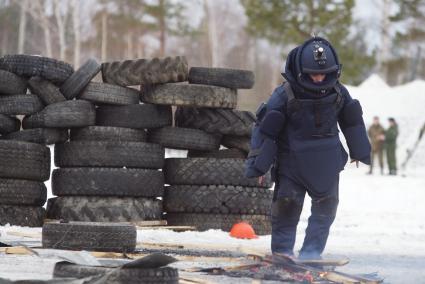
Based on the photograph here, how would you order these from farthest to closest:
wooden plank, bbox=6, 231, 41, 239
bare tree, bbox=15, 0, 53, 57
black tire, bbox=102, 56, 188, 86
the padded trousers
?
bare tree, bbox=15, 0, 53, 57 < black tire, bbox=102, 56, 188, 86 < wooden plank, bbox=6, 231, 41, 239 < the padded trousers

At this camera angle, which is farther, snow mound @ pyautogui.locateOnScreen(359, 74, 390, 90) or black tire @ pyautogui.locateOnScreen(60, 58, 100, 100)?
snow mound @ pyautogui.locateOnScreen(359, 74, 390, 90)

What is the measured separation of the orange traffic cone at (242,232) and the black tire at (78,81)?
2246 mm

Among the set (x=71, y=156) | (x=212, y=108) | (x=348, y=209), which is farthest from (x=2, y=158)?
(x=348, y=209)

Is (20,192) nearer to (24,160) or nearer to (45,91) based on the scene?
(24,160)

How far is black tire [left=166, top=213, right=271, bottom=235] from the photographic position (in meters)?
10.3

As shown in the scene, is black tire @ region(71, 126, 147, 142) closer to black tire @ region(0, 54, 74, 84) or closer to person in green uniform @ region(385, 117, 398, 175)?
black tire @ region(0, 54, 74, 84)

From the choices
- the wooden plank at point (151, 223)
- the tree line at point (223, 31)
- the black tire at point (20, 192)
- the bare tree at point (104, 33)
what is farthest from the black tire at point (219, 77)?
the bare tree at point (104, 33)

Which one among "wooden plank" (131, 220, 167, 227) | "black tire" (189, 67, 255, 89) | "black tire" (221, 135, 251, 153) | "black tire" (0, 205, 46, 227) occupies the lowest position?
"wooden plank" (131, 220, 167, 227)

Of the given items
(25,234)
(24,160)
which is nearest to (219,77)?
(24,160)

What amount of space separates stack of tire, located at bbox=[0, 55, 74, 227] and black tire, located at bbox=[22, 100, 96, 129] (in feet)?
0.29

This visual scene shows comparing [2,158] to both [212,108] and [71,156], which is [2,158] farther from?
[212,108]

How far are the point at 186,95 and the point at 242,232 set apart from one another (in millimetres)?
1645

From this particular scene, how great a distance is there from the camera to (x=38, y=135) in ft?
33.2

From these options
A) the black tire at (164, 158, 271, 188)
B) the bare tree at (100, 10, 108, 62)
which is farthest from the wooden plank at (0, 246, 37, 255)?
the bare tree at (100, 10, 108, 62)
